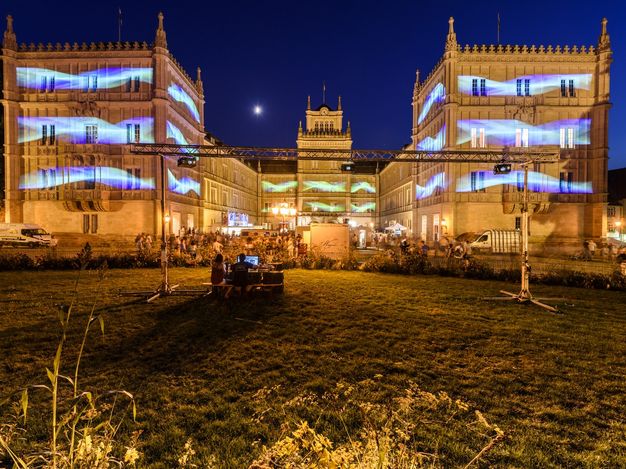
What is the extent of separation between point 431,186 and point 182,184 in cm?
2967

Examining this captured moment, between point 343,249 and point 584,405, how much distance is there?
17500 mm

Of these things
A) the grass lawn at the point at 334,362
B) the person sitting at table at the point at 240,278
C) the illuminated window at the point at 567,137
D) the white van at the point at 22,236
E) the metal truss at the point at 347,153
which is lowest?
the grass lawn at the point at 334,362

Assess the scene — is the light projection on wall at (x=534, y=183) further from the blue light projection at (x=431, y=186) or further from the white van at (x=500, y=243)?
the white van at (x=500, y=243)

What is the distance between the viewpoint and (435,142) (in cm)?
4025

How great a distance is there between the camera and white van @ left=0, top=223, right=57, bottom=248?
29.6m

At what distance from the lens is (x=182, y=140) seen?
134ft

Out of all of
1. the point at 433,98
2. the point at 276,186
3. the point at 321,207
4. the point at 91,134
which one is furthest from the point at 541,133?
the point at 276,186

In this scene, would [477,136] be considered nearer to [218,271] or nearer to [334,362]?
[218,271]

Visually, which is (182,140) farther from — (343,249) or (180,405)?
(180,405)

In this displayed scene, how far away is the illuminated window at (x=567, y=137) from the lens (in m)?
35.3

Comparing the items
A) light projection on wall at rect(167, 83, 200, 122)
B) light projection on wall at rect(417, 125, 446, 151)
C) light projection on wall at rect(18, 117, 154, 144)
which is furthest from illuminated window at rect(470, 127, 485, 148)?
light projection on wall at rect(18, 117, 154, 144)

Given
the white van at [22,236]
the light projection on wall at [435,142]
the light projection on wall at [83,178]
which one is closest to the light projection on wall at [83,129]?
the light projection on wall at [83,178]

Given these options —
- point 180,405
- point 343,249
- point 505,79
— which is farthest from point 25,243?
point 505,79

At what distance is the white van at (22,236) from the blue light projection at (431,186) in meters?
38.1
